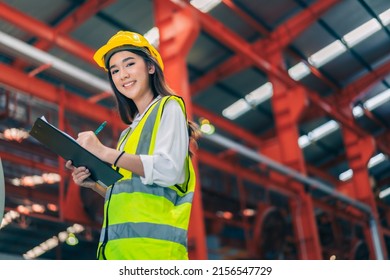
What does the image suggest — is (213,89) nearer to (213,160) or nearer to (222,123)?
(222,123)

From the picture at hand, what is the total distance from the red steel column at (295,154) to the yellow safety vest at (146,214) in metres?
13.4

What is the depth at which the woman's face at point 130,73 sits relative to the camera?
Result: 6.54 ft

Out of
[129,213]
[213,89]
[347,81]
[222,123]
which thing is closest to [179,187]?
[129,213]

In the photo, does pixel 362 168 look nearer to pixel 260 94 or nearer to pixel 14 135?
pixel 260 94

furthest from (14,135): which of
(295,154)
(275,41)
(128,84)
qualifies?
(128,84)

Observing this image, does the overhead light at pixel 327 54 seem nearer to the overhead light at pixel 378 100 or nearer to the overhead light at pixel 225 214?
the overhead light at pixel 378 100

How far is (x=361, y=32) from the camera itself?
1747 cm

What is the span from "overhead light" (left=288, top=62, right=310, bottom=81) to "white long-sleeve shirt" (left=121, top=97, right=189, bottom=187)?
17.7 m

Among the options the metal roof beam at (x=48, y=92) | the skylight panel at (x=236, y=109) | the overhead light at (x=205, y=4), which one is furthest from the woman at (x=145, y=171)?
the skylight panel at (x=236, y=109)

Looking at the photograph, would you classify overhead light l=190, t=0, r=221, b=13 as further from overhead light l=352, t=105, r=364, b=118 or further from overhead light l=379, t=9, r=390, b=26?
overhead light l=352, t=105, r=364, b=118

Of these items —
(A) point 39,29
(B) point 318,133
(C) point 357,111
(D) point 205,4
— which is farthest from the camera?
(B) point 318,133

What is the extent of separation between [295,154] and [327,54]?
481cm

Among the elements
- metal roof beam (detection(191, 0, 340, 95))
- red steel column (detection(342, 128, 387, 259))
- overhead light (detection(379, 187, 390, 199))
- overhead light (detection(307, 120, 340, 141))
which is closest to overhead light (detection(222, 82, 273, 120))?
metal roof beam (detection(191, 0, 340, 95))
